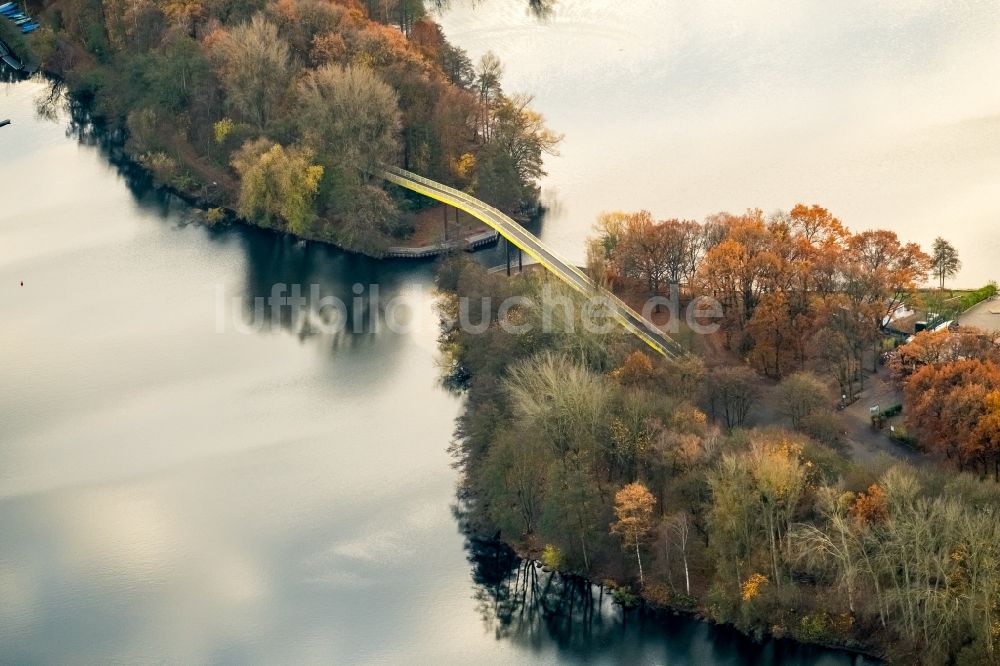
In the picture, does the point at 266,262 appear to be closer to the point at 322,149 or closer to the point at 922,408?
the point at 322,149

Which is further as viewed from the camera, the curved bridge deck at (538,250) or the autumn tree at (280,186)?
the autumn tree at (280,186)

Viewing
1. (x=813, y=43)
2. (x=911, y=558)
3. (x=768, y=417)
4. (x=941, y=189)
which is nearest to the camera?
(x=911, y=558)

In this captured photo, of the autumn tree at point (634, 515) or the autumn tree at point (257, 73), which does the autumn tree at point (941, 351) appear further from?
the autumn tree at point (257, 73)

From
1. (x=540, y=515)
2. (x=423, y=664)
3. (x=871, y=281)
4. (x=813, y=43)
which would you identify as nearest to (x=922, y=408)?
(x=871, y=281)

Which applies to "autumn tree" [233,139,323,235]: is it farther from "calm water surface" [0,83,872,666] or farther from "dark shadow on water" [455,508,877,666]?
"dark shadow on water" [455,508,877,666]

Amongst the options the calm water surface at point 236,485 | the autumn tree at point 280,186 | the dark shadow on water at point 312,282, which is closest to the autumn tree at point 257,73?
the autumn tree at point 280,186

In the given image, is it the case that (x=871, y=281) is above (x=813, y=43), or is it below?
below
